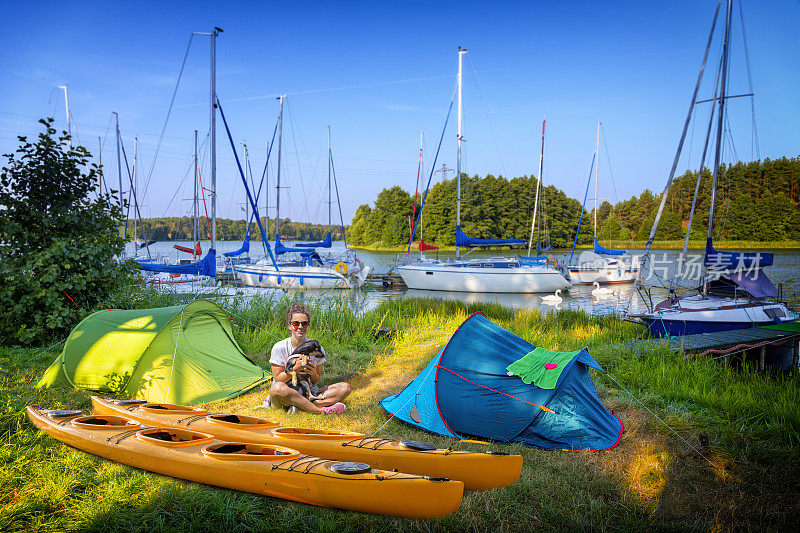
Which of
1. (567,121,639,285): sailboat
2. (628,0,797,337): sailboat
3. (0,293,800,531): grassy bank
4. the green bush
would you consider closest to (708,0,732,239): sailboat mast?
(628,0,797,337): sailboat

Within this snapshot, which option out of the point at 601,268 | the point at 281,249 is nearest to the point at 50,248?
the point at 281,249

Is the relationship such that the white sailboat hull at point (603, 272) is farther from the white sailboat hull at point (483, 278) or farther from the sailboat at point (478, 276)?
the white sailboat hull at point (483, 278)

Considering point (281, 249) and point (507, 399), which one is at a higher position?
point (281, 249)

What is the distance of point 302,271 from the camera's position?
20875 mm

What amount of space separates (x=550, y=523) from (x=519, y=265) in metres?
21.6

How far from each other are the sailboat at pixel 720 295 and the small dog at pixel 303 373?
291 inches

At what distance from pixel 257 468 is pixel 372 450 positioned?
2.50 feet

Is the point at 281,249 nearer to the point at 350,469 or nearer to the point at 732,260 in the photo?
the point at 732,260

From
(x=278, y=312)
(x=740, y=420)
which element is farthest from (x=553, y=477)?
(x=278, y=312)

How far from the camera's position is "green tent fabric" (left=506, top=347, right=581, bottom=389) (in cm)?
418

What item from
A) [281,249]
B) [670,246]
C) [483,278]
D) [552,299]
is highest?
[670,246]

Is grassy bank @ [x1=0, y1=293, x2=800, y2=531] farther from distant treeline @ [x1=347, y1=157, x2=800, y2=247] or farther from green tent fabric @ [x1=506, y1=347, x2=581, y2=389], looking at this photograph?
distant treeline @ [x1=347, y1=157, x2=800, y2=247]

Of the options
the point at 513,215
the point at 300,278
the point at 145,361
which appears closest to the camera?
the point at 145,361

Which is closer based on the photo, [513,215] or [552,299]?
[552,299]
